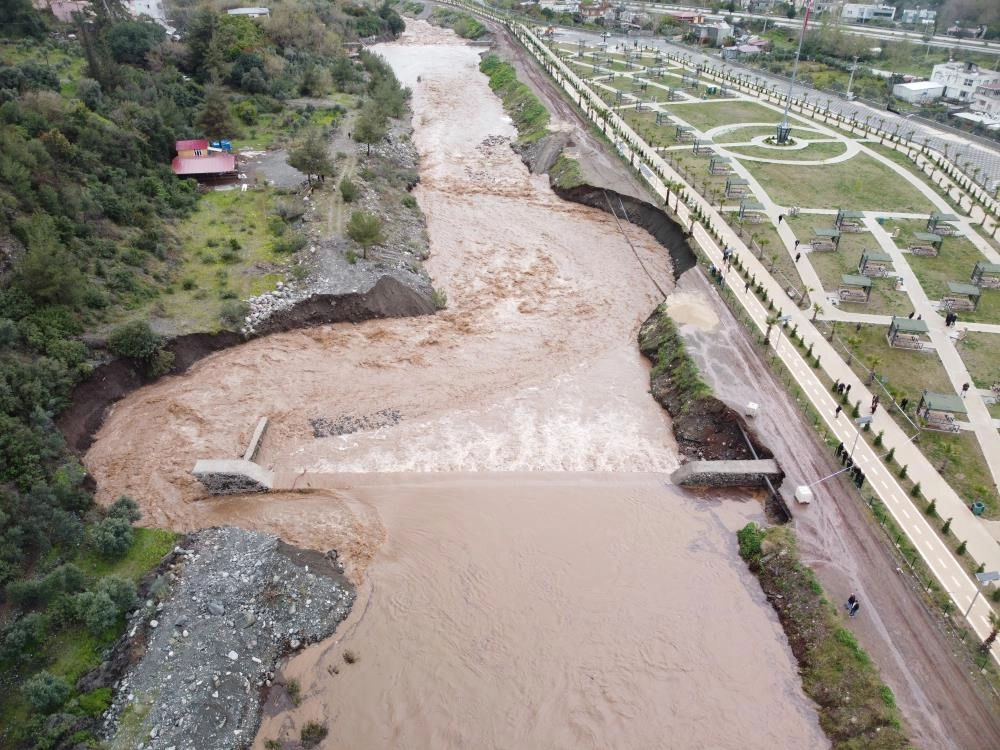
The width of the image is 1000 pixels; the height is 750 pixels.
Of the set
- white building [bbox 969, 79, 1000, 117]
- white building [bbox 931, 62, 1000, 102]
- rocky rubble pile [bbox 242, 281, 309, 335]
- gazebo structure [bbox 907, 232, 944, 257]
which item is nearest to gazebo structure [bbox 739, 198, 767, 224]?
gazebo structure [bbox 907, 232, 944, 257]

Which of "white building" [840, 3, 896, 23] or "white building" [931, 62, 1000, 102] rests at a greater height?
"white building" [840, 3, 896, 23]

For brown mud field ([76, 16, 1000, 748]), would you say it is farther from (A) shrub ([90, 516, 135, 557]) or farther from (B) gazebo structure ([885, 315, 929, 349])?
(B) gazebo structure ([885, 315, 929, 349])

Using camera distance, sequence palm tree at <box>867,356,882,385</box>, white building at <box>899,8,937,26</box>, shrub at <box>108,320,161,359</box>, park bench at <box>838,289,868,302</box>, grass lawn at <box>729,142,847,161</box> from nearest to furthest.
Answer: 1. shrub at <box>108,320,161,359</box>
2. palm tree at <box>867,356,882,385</box>
3. park bench at <box>838,289,868,302</box>
4. grass lawn at <box>729,142,847,161</box>
5. white building at <box>899,8,937,26</box>

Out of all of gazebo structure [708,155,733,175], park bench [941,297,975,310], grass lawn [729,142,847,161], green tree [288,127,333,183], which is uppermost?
green tree [288,127,333,183]

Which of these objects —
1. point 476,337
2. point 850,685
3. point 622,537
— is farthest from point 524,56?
point 850,685

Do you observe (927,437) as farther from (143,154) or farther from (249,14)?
(249,14)

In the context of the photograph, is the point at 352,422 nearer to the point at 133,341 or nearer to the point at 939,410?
the point at 133,341

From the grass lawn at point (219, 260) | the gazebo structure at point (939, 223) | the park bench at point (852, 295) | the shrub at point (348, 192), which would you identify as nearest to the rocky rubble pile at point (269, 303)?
the grass lawn at point (219, 260)
